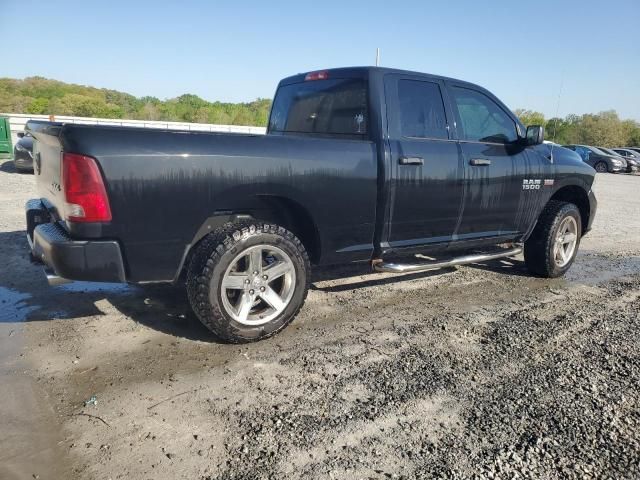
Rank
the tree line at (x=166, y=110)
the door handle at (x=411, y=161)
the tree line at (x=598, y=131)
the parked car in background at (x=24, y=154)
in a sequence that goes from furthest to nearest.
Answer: the tree line at (x=598, y=131)
the tree line at (x=166, y=110)
the parked car in background at (x=24, y=154)
the door handle at (x=411, y=161)

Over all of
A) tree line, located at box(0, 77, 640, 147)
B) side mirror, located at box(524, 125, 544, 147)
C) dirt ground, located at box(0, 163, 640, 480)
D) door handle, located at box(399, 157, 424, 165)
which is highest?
tree line, located at box(0, 77, 640, 147)

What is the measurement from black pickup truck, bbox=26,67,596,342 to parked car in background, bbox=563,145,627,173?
25766 mm

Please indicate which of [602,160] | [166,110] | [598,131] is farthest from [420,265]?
[598,131]

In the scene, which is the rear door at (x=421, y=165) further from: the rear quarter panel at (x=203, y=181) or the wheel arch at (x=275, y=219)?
the wheel arch at (x=275, y=219)

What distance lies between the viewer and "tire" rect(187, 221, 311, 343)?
10.3 feet

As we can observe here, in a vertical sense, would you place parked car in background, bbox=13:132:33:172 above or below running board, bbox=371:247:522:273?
above

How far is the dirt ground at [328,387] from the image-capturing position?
218 centimetres

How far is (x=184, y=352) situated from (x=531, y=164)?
3732 mm

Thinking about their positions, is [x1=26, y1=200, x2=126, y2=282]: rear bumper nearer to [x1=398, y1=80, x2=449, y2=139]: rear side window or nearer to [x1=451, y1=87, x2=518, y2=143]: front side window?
[x1=398, y1=80, x2=449, y2=139]: rear side window

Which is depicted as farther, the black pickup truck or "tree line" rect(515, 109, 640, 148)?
"tree line" rect(515, 109, 640, 148)

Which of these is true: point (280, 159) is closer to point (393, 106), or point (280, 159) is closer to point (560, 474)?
point (393, 106)

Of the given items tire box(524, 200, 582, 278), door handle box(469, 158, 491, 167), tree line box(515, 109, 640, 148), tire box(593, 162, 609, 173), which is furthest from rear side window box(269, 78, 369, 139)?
tree line box(515, 109, 640, 148)

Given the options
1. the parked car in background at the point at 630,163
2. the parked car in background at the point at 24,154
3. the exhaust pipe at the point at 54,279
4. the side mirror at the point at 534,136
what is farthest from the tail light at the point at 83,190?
the parked car in background at the point at 630,163

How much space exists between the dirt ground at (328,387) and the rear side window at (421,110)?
4.92ft
